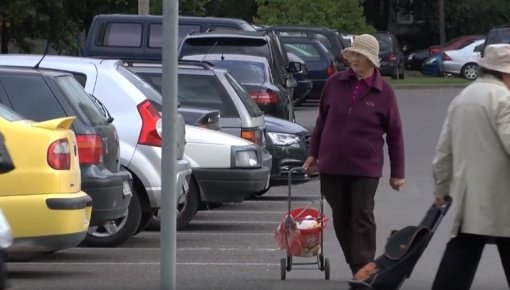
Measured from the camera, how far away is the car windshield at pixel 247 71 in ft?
57.7

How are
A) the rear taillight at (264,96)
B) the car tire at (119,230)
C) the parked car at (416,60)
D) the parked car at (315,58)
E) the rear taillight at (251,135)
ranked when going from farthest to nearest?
the parked car at (416,60) < the parked car at (315,58) < the rear taillight at (264,96) < the rear taillight at (251,135) < the car tire at (119,230)

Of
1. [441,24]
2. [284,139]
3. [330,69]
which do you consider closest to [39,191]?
[284,139]

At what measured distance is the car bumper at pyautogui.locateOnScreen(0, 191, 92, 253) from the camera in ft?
28.3

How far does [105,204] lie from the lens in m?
9.71

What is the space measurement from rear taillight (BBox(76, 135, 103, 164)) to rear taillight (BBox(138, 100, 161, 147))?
4.93ft

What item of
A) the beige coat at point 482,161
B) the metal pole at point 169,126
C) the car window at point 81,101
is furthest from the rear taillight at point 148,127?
A: the beige coat at point 482,161

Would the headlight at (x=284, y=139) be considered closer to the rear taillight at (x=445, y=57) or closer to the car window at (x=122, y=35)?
the car window at (x=122, y=35)

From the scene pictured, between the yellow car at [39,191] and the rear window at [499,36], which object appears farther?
the rear window at [499,36]

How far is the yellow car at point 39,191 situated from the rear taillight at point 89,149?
0.82m

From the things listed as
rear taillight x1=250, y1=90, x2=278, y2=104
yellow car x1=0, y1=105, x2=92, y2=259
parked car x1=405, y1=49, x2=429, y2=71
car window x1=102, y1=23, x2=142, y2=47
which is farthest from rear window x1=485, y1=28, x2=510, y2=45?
yellow car x1=0, y1=105, x2=92, y2=259

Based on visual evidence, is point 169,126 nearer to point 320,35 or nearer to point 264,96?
point 264,96

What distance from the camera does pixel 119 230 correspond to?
11.4 meters

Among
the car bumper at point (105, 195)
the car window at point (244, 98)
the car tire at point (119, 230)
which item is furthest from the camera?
the car window at point (244, 98)

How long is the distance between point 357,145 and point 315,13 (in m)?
33.3
